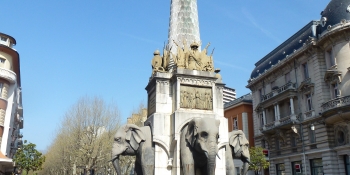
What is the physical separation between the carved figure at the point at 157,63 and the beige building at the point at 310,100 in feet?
65.5

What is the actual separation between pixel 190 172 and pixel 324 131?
2674 centimetres

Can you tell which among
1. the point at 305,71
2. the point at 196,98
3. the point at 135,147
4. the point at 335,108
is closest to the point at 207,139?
the point at 196,98

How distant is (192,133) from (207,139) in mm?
736

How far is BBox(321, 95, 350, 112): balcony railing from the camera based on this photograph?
27.9 m

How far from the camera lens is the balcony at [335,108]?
91.2ft

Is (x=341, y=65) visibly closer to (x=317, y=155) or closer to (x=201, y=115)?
(x=317, y=155)

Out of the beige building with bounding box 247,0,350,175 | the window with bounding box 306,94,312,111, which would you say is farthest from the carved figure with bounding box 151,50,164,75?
the window with bounding box 306,94,312,111

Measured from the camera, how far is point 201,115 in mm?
10336

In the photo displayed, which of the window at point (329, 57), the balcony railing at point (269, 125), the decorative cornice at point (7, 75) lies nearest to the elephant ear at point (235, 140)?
the window at point (329, 57)

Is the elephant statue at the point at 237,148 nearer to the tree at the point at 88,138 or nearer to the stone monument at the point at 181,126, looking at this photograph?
the stone monument at the point at 181,126

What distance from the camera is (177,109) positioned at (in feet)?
33.4

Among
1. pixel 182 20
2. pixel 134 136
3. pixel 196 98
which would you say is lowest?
pixel 134 136

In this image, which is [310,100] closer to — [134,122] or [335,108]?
[335,108]

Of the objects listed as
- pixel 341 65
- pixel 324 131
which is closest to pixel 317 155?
pixel 324 131
